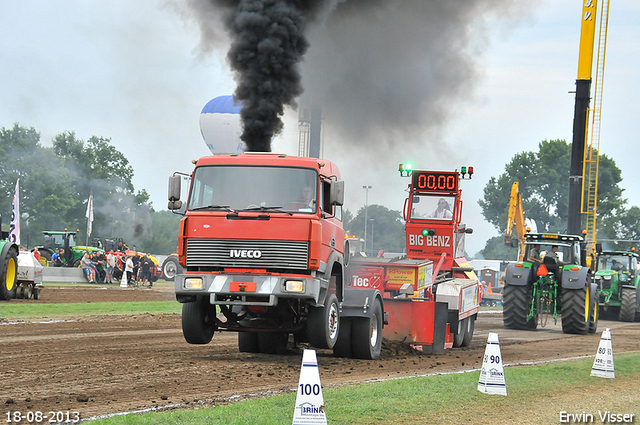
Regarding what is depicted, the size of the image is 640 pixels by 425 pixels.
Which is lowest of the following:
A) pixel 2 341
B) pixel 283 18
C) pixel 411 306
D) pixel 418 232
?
pixel 2 341

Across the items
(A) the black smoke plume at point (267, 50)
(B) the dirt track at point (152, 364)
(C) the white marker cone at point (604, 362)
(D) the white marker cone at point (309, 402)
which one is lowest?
(B) the dirt track at point (152, 364)

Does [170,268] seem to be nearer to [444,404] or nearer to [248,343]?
[248,343]

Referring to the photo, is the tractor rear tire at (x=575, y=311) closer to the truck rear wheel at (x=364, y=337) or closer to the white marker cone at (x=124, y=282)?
the truck rear wheel at (x=364, y=337)

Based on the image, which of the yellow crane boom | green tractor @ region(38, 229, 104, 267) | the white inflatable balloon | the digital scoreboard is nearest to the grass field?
the digital scoreboard

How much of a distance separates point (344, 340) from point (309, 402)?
7041 millimetres

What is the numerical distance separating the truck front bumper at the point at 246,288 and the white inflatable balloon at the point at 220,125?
34.7 metres

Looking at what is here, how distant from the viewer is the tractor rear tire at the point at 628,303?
28.2m

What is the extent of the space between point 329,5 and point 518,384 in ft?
36.9

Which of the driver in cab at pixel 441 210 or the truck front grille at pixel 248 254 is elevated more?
the driver in cab at pixel 441 210

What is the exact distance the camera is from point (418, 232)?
58.7 feet

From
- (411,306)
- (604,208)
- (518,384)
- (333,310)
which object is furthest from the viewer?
(604,208)

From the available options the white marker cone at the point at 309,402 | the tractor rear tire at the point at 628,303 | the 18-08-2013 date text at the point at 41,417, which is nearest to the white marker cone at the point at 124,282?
the tractor rear tire at the point at 628,303

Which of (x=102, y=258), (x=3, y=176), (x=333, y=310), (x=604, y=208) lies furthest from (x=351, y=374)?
(x=604, y=208)

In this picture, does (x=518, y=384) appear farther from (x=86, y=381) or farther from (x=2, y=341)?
(x=2, y=341)
